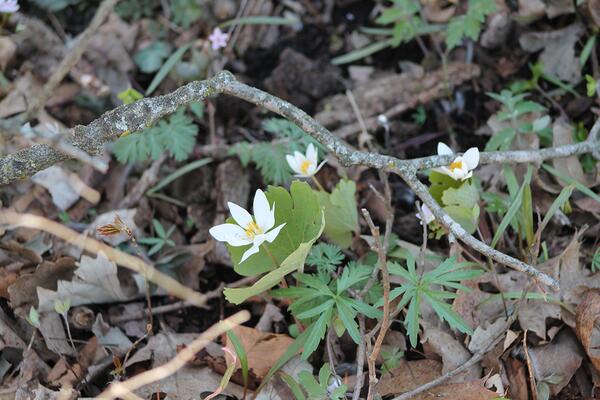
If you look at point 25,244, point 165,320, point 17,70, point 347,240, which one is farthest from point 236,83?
point 17,70

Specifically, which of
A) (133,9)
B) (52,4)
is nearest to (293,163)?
(133,9)

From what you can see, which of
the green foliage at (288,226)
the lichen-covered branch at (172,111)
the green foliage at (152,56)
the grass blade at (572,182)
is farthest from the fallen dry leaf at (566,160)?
the green foliage at (152,56)

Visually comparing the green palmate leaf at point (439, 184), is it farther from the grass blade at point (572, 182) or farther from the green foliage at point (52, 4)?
the green foliage at point (52, 4)

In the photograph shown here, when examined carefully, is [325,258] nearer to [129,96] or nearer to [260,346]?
[260,346]

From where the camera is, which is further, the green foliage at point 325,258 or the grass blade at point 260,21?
the grass blade at point 260,21

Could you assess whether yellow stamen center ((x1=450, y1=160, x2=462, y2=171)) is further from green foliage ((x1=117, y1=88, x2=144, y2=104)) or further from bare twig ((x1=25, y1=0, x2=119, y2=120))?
bare twig ((x1=25, y1=0, x2=119, y2=120))
